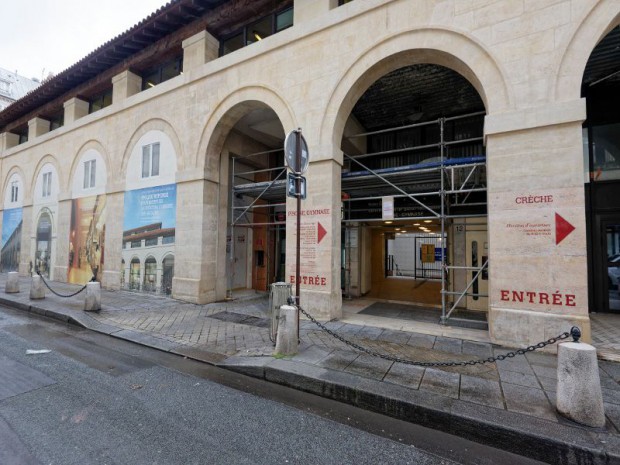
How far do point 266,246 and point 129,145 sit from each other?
665 cm

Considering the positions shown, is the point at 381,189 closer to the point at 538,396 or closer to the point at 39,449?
the point at 538,396

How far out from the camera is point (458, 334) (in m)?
6.14

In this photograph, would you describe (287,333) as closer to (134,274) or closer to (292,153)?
(292,153)

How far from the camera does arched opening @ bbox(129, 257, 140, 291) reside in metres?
11.1

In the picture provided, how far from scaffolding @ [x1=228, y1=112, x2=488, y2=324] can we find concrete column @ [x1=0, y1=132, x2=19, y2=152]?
1810 centimetres

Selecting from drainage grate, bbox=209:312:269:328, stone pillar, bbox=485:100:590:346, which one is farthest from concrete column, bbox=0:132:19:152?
stone pillar, bbox=485:100:590:346

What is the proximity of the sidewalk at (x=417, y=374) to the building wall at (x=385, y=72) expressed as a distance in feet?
3.79

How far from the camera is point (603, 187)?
8398 millimetres

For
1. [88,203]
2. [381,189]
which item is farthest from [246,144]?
[88,203]

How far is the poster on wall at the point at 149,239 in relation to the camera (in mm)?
10352

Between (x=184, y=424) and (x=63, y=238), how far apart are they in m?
15.3

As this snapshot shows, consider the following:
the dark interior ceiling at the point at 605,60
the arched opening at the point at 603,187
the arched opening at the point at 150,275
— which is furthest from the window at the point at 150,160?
the arched opening at the point at 603,187

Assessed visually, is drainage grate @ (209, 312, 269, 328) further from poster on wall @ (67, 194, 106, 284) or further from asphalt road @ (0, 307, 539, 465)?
poster on wall @ (67, 194, 106, 284)

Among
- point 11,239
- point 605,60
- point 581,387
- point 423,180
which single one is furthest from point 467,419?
point 11,239
